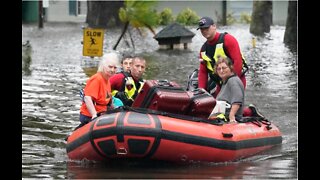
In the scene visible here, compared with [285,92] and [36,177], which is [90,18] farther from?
[36,177]

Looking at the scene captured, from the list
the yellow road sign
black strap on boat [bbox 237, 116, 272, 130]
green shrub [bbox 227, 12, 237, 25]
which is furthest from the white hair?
green shrub [bbox 227, 12, 237, 25]

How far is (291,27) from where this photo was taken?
31.7 meters

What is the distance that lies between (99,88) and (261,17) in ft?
93.8

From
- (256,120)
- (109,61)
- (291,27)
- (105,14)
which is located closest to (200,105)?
(109,61)

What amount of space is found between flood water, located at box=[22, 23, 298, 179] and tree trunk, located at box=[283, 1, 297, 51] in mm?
359

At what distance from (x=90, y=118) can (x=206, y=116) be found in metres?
1.38

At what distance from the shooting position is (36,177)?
9680mm

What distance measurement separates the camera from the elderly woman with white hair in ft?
35.0

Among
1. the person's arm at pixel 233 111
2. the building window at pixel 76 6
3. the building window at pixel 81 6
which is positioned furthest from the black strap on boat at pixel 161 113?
the building window at pixel 81 6

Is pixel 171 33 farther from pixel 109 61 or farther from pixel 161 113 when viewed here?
pixel 161 113

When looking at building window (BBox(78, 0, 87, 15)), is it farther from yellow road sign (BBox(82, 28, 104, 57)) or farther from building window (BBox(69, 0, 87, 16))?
yellow road sign (BBox(82, 28, 104, 57))

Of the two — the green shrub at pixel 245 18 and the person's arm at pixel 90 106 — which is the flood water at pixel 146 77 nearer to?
the person's arm at pixel 90 106
